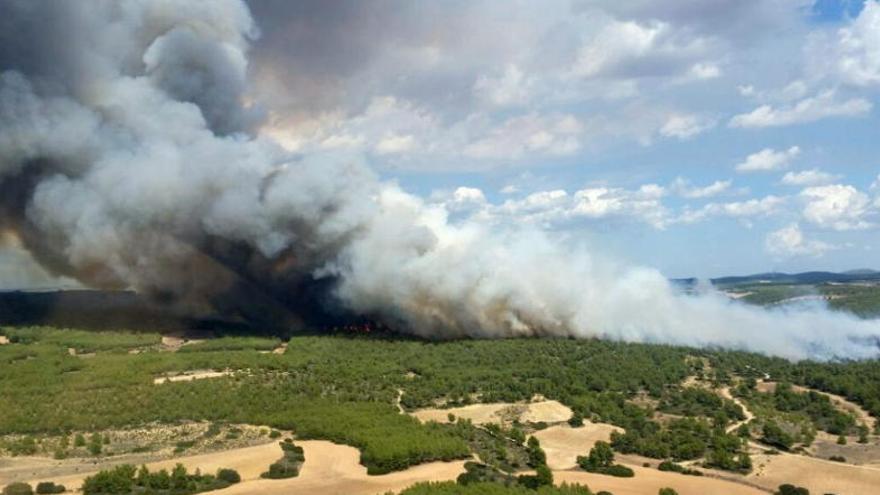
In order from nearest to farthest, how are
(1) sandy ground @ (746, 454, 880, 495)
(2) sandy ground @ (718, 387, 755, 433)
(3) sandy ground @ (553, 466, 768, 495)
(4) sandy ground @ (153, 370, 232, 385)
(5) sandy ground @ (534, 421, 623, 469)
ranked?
1. (3) sandy ground @ (553, 466, 768, 495)
2. (1) sandy ground @ (746, 454, 880, 495)
3. (5) sandy ground @ (534, 421, 623, 469)
4. (2) sandy ground @ (718, 387, 755, 433)
5. (4) sandy ground @ (153, 370, 232, 385)

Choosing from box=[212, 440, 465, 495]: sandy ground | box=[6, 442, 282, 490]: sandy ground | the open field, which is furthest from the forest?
box=[6, 442, 282, 490]: sandy ground

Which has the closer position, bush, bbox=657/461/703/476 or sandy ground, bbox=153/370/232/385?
bush, bbox=657/461/703/476

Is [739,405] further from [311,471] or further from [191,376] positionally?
[191,376]

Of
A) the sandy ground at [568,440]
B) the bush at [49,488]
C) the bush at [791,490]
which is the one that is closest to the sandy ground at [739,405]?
the sandy ground at [568,440]

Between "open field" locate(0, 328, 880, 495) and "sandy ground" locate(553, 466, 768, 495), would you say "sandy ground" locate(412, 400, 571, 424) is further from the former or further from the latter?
"sandy ground" locate(553, 466, 768, 495)

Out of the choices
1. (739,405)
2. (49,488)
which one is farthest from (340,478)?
(739,405)

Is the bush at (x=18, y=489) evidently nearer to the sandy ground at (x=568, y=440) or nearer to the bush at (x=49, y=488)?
the bush at (x=49, y=488)
